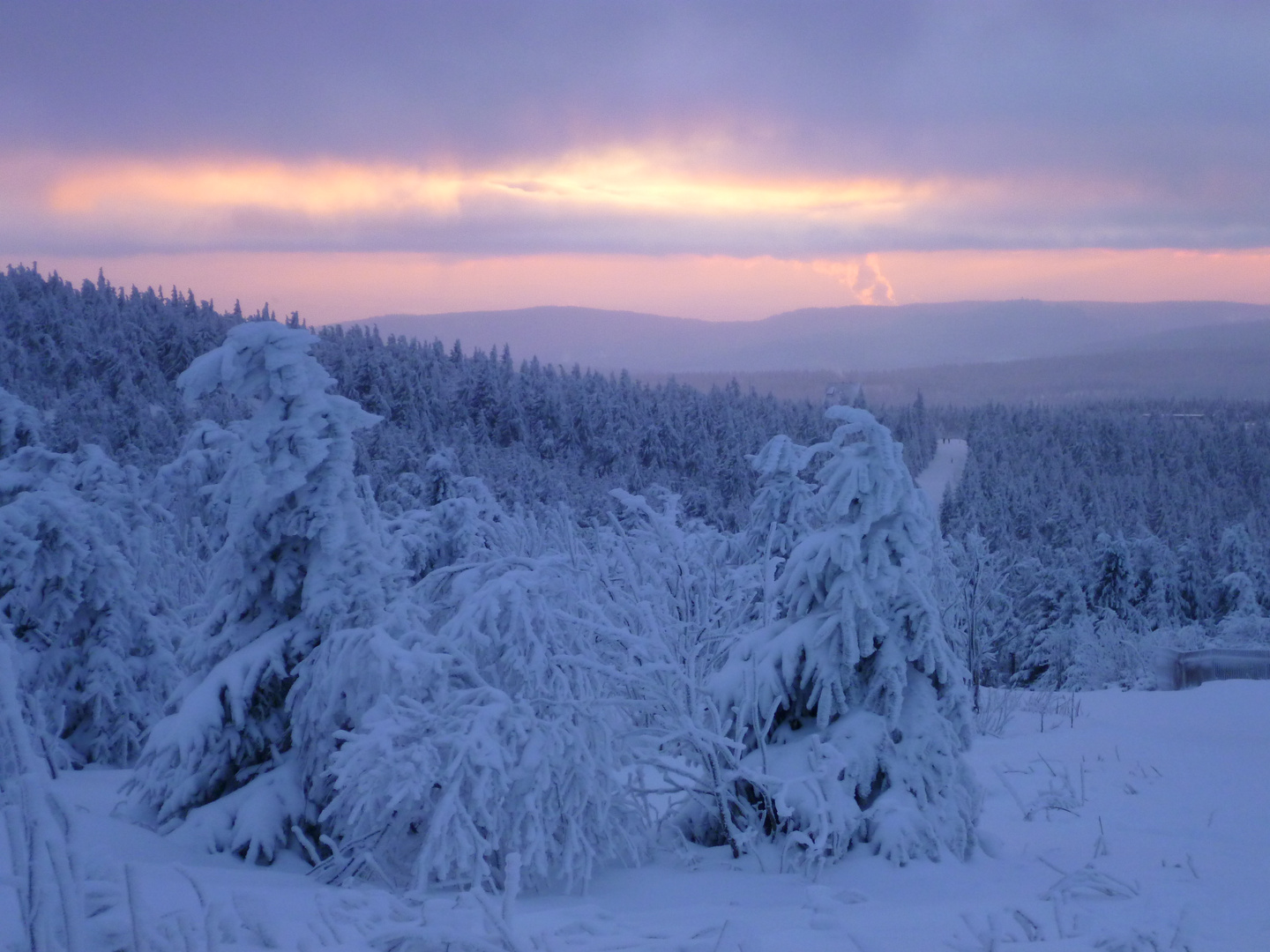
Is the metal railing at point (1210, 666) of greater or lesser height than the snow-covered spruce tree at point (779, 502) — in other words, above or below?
below

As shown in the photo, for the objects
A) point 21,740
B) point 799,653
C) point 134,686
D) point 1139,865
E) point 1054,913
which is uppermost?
point 21,740

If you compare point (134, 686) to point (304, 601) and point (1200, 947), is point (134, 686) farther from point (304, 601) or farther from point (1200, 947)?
point (1200, 947)

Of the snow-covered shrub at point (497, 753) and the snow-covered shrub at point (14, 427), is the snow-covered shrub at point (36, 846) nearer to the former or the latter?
the snow-covered shrub at point (497, 753)

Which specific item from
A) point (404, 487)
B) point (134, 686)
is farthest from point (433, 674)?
point (404, 487)

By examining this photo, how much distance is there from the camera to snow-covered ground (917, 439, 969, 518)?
121919 mm

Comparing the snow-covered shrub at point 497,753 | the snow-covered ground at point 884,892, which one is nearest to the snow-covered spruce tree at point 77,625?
the snow-covered ground at point 884,892

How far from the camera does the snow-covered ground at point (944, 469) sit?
400 ft

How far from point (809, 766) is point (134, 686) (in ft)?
32.3

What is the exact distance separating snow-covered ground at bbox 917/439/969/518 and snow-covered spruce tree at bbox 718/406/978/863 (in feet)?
322

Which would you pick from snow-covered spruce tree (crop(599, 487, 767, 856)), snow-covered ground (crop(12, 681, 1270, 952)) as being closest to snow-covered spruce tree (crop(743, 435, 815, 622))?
snow-covered ground (crop(12, 681, 1270, 952))

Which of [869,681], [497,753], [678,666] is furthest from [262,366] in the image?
[869,681]

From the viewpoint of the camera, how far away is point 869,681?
7.69 meters

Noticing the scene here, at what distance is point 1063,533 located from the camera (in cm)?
8100

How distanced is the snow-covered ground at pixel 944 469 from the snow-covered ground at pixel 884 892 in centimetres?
9550
